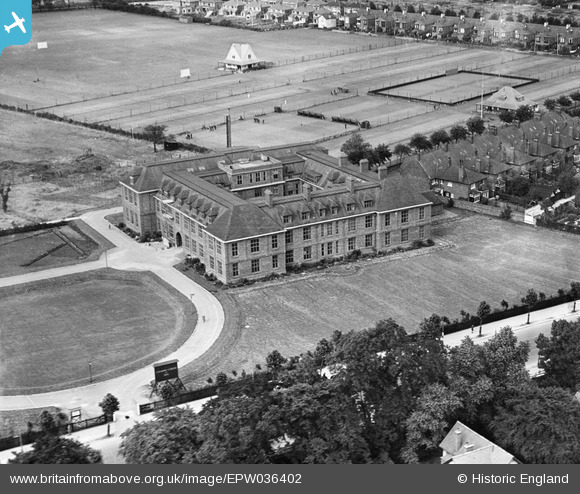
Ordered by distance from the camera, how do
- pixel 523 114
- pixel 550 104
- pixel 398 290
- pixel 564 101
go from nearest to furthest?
pixel 398 290 → pixel 523 114 → pixel 550 104 → pixel 564 101

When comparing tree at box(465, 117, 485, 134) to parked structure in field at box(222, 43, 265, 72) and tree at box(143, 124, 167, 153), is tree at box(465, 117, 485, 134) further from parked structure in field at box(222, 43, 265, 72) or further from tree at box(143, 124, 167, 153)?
parked structure in field at box(222, 43, 265, 72)

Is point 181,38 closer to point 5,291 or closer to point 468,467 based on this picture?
point 5,291

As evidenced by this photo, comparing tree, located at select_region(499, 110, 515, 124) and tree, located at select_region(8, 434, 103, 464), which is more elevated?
tree, located at select_region(8, 434, 103, 464)

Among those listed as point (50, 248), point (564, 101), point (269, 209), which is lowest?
point (50, 248)

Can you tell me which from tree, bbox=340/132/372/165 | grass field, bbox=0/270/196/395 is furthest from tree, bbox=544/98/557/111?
grass field, bbox=0/270/196/395

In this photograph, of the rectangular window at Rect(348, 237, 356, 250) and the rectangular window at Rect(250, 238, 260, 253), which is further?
the rectangular window at Rect(348, 237, 356, 250)

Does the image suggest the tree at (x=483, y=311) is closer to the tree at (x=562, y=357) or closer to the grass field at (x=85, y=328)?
the tree at (x=562, y=357)

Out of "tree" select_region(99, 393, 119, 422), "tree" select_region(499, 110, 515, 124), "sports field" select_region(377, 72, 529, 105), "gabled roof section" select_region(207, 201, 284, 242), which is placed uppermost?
"gabled roof section" select_region(207, 201, 284, 242)

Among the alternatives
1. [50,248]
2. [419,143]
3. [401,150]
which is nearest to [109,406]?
[50,248]

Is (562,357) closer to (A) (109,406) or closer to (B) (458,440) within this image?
(B) (458,440)
